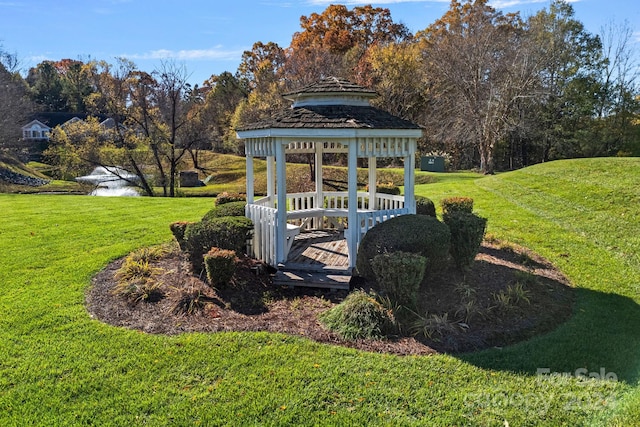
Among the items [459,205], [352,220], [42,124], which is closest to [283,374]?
[352,220]

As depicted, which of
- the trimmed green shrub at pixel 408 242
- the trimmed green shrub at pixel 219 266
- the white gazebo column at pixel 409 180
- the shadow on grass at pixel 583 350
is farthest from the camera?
the white gazebo column at pixel 409 180

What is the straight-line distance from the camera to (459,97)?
1117 inches

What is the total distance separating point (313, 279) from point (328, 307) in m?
0.77

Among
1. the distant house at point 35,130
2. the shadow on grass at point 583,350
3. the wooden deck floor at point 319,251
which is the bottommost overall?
the shadow on grass at point 583,350

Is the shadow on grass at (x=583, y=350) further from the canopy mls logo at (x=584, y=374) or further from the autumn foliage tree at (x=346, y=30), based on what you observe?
the autumn foliage tree at (x=346, y=30)

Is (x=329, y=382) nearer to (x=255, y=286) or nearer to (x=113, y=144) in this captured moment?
(x=255, y=286)

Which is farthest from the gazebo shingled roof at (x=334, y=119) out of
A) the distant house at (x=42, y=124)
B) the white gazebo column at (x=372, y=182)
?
the distant house at (x=42, y=124)

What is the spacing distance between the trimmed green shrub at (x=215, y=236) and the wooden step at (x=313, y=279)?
0.92 meters

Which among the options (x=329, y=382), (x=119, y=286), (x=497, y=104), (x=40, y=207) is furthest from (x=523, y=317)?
(x=497, y=104)

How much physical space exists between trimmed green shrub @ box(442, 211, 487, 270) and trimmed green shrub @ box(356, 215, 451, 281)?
334 millimetres

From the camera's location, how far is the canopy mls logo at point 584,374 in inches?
186

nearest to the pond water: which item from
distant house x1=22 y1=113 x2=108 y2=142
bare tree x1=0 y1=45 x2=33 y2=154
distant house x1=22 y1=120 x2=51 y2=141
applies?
bare tree x1=0 y1=45 x2=33 y2=154

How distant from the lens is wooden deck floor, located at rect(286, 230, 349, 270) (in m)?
7.80

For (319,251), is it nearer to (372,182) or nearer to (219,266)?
(372,182)
